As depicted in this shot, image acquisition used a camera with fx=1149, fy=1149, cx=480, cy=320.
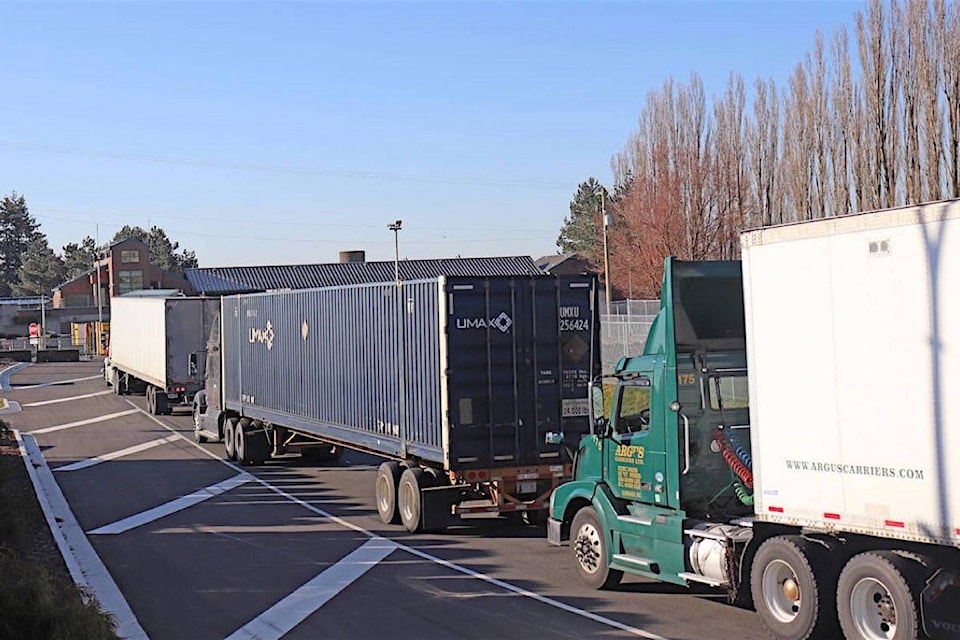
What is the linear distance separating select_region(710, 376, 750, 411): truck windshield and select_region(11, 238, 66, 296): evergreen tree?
14910 centimetres

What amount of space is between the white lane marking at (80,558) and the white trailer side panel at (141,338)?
13098 mm

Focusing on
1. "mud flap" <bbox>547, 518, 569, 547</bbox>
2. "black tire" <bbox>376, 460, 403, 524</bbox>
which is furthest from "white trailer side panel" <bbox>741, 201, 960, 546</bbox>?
"black tire" <bbox>376, 460, 403, 524</bbox>

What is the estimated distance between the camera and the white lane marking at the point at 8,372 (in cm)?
5862

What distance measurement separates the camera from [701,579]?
36.0ft

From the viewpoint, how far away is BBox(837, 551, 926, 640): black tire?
8.32 metres

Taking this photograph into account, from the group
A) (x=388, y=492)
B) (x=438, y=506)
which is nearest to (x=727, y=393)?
(x=438, y=506)

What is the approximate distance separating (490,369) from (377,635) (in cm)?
605

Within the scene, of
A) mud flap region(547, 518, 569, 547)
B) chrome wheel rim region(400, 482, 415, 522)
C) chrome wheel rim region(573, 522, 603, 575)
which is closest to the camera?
chrome wheel rim region(573, 522, 603, 575)

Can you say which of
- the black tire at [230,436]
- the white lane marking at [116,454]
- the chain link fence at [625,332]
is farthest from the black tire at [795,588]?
the chain link fence at [625,332]

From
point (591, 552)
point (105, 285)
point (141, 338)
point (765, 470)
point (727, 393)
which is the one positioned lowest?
point (591, 552)

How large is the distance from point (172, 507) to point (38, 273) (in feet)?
460

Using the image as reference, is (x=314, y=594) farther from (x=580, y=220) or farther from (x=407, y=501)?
(x=580, y=220)

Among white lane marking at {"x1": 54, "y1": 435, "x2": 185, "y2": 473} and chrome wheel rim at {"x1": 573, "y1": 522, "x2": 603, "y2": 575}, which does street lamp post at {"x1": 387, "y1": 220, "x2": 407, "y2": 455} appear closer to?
chrome wheel rim at {"x1": 573, "y1": 522, "x2": 603, "y2": 575}

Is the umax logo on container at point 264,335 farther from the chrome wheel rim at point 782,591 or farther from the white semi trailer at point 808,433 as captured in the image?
the chrome wheel rim at point 782,591
